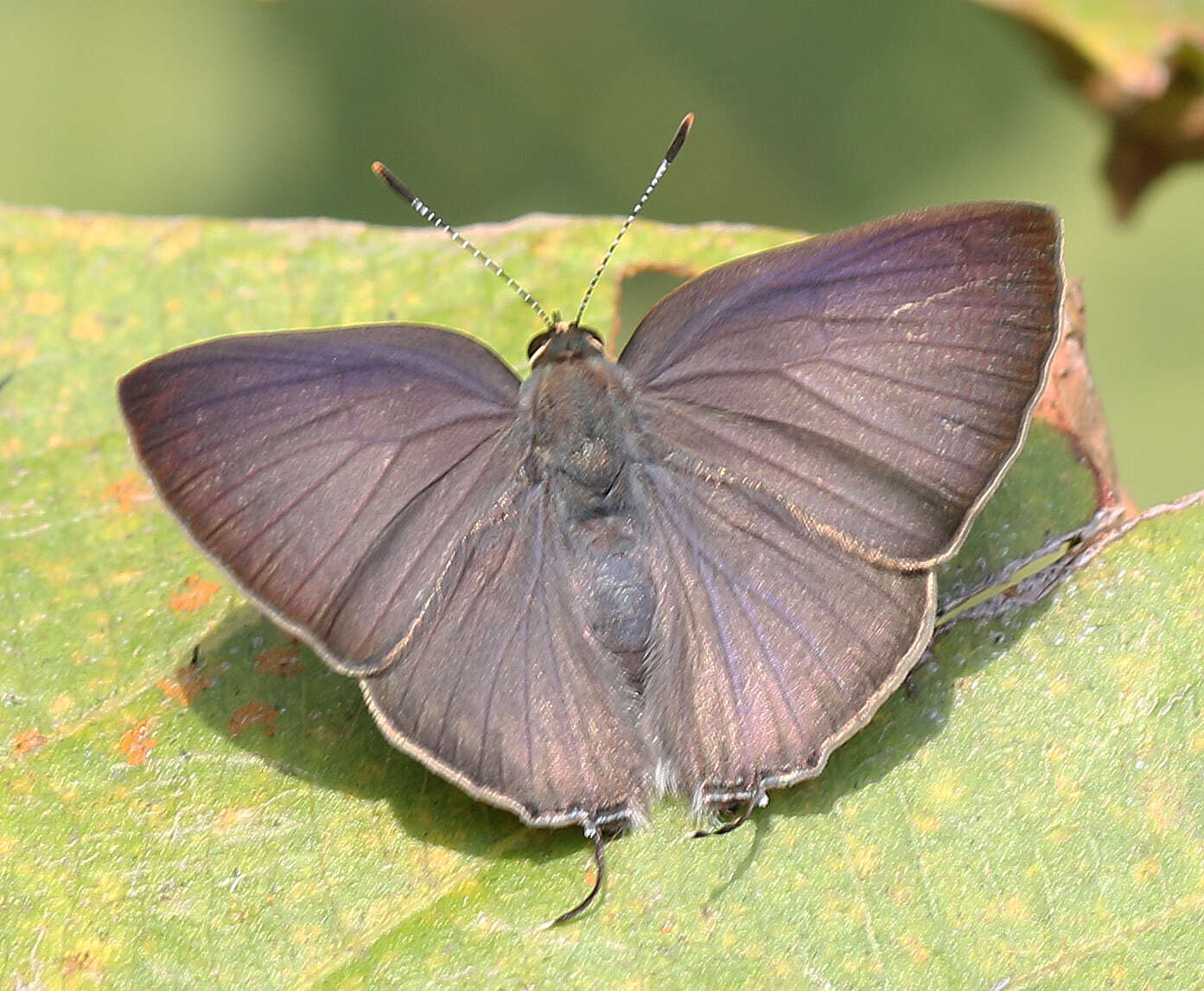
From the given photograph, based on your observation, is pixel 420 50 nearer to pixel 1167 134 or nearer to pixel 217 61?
pixel 217 61

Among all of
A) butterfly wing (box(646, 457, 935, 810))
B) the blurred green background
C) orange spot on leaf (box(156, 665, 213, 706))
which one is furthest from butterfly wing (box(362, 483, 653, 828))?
the blurred green background

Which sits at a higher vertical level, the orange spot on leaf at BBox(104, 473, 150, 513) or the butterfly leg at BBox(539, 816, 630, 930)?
the butterfly leg at BBox(539, 816, 630, 930)

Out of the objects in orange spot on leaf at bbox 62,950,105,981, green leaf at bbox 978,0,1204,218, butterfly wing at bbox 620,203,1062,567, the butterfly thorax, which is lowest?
orange spot on leaf at bbox 62,950,105,981

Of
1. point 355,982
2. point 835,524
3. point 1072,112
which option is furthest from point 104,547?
point 1072,112

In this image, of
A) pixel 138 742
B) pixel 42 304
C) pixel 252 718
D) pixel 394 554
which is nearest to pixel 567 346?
pixel 394 554

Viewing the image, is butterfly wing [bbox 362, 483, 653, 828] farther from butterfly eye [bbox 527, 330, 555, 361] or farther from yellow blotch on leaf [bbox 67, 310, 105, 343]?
yellow blotch on leaf [bbox 67, 310, 105, 343]

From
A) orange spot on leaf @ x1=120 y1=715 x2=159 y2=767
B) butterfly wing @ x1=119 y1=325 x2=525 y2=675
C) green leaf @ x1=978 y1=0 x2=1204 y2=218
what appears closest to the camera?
butterfly wing @ x1=119 y1=325 x2=525 y2=675
